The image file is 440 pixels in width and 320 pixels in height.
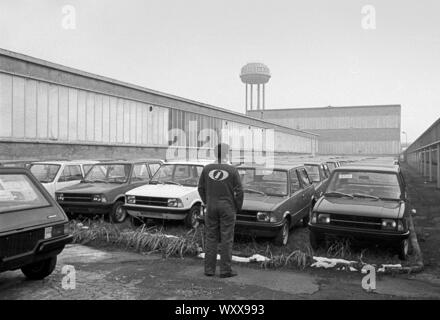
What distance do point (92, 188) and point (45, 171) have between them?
217 centimetres

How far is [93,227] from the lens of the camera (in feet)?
28.3

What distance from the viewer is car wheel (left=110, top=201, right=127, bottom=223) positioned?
9764mm

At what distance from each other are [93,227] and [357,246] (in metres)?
5.28

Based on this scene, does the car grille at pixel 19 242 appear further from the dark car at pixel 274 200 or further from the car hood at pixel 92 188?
the car hood at pixel 92 188

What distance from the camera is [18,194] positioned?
533 cm

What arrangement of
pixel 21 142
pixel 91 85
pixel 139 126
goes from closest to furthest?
1. pixel 21 142
2. pixel 91 85
3. pixel 139 126

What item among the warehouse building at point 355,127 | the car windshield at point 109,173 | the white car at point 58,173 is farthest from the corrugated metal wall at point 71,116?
the warehouse building at point 355,127

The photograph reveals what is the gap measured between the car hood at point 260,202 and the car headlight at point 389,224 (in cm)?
185

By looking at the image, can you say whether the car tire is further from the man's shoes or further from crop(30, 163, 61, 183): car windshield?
crop(30, 163, 61, 183): car windshield

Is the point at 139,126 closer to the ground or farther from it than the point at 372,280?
farther from it

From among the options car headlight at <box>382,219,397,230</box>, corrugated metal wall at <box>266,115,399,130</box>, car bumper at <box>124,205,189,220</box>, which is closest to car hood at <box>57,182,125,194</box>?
car bumper at <box>124,205,189,220</box>

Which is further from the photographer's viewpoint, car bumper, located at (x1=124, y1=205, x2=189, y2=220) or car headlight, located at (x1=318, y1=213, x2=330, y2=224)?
car bumper, located at (x1=124, y1=205, x2=189, y2=220)
